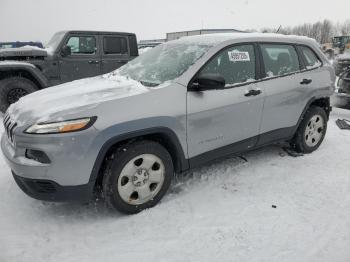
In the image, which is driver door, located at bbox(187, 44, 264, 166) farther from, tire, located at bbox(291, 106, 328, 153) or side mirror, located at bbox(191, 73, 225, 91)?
tire, located at bbox(291, 106, 328, 153)

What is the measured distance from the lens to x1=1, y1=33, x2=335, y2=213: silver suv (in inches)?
116

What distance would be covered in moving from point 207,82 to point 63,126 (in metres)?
1.45

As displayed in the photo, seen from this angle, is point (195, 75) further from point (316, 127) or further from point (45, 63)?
point (45, 63)

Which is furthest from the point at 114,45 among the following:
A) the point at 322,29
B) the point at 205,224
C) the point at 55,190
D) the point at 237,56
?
the point at 322,29

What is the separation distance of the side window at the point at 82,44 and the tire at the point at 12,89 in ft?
4.57

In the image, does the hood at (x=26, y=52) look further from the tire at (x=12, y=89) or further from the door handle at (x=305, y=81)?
the door handle at (x=305, y=81)

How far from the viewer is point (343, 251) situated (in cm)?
283

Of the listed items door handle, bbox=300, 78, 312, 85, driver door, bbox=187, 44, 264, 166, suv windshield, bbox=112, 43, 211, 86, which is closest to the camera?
driver door, bbox=187, 44, 264, 166

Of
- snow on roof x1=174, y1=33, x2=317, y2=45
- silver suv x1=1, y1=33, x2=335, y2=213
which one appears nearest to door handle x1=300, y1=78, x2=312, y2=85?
silver suv x1=1, y1=33, x2=335, y2=213

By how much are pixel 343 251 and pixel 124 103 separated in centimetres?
225

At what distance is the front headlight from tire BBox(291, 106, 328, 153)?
10.4ft

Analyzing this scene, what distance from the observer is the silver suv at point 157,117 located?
2945 mm

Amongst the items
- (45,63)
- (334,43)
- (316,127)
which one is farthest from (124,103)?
(334,43)

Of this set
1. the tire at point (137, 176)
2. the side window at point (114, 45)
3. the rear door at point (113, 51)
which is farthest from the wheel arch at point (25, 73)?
the tire at point (137, 176)
